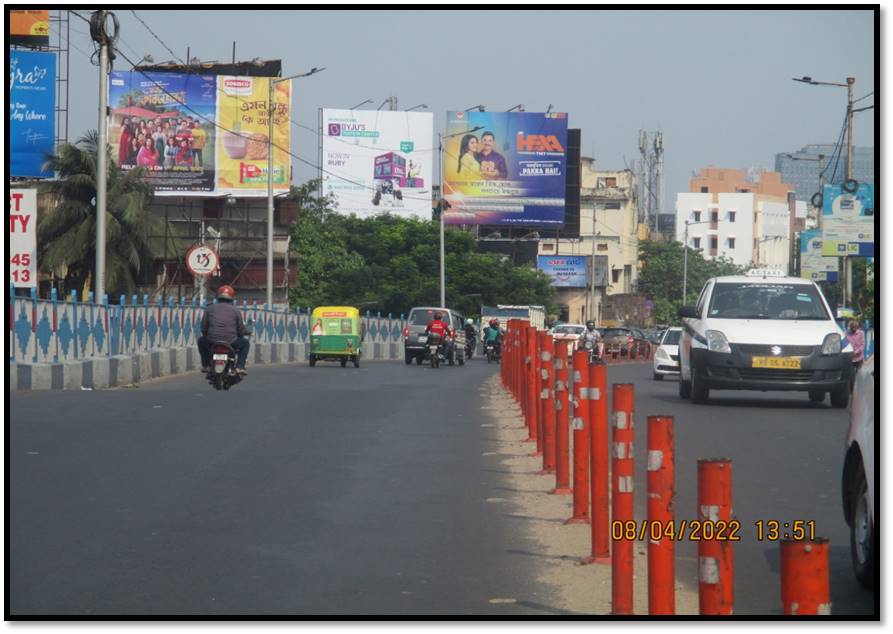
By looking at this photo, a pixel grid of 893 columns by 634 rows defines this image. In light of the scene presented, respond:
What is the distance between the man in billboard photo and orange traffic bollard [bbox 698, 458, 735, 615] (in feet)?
252

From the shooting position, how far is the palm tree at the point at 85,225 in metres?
49.9

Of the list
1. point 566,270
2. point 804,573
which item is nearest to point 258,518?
point 804,573

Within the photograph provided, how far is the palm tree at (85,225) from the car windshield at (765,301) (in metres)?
33.0

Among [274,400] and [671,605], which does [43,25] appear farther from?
[671,605]

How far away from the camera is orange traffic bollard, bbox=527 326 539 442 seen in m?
14.6

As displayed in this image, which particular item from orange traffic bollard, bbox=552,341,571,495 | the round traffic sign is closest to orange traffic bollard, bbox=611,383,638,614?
orange traffic bollard, bbox=552,341,571,495

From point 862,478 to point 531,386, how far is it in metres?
8.74

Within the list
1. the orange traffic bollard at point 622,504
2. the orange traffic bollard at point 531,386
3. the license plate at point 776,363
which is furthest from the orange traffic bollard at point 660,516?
the license plate at point 776,363

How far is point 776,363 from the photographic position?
19125mm

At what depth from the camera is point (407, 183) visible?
85250 mm

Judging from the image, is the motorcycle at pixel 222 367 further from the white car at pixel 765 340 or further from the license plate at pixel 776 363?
the license plate at pixel 776 363

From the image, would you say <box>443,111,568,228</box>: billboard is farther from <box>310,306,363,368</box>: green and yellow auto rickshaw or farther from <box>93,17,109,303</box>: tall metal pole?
<box>93,17,109,303</box>: tall metal pole

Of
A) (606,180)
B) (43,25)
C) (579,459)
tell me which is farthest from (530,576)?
(606,180)

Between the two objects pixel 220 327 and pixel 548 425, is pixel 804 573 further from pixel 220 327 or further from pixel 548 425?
pixel 220 327
